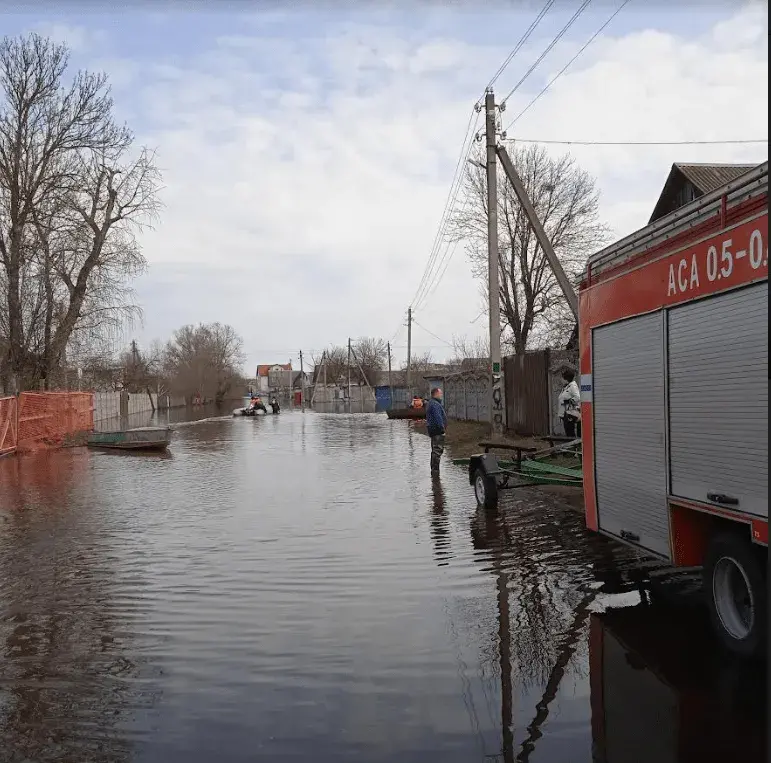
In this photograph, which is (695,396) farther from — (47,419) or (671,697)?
(47,419)

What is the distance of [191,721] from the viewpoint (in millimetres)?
4121

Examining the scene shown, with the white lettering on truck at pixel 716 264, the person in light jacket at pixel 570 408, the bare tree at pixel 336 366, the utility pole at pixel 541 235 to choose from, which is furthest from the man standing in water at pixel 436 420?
the bare tree at pixel 336 366

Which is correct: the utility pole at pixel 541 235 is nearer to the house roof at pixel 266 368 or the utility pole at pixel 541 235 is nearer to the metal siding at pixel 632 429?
the metal siding at pixel 632 429

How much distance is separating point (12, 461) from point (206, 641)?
16.3m

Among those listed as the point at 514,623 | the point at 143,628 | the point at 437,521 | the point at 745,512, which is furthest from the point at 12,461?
the point at 745,512

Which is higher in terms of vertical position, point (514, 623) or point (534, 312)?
point (534, 312)

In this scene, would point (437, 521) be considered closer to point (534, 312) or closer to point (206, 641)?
point (206, 641)

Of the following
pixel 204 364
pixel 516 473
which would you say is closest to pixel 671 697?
pixel 516 473

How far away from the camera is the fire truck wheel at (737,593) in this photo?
177 inches

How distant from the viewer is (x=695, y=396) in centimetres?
517

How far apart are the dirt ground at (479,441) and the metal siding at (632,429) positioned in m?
4.07

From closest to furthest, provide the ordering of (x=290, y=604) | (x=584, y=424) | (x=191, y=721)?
(x=191, y=721) → (x=290, y=604) → (x=584, y=424)

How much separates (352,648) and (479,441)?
55.5 ft

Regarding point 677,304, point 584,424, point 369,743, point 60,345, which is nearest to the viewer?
point 369,743
